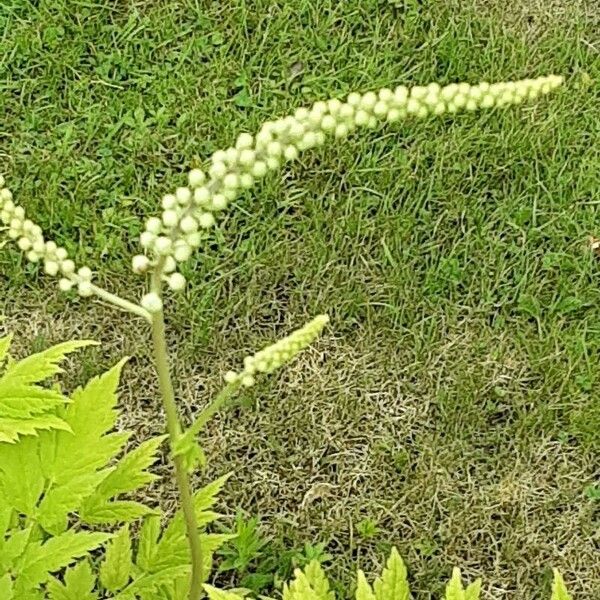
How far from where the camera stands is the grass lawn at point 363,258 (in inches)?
156

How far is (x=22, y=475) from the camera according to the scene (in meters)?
2.73

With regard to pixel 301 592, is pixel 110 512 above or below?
above

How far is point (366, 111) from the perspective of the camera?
5.61ft

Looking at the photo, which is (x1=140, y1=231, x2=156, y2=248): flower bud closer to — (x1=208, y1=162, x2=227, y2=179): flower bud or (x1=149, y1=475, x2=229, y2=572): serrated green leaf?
(x1=208, y1=162, x2=227, y2=179): flower bud

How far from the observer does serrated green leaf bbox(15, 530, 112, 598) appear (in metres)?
2.68

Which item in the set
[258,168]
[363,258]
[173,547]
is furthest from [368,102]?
[363,258]

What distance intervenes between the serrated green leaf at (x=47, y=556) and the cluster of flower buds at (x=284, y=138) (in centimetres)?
118

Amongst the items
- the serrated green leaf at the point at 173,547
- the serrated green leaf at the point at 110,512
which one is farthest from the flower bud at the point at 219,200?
the serrated green leaf at the point at 173,547

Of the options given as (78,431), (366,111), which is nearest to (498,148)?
(78,431)

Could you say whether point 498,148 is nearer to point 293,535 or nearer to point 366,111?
point 293,535

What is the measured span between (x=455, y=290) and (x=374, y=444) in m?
0.66

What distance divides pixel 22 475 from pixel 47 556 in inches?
7.9

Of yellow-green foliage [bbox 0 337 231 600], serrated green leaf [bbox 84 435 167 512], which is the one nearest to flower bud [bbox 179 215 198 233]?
yellow-green foliage [bbox 0 337 231 600]

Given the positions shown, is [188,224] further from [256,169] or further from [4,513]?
[4,513]
